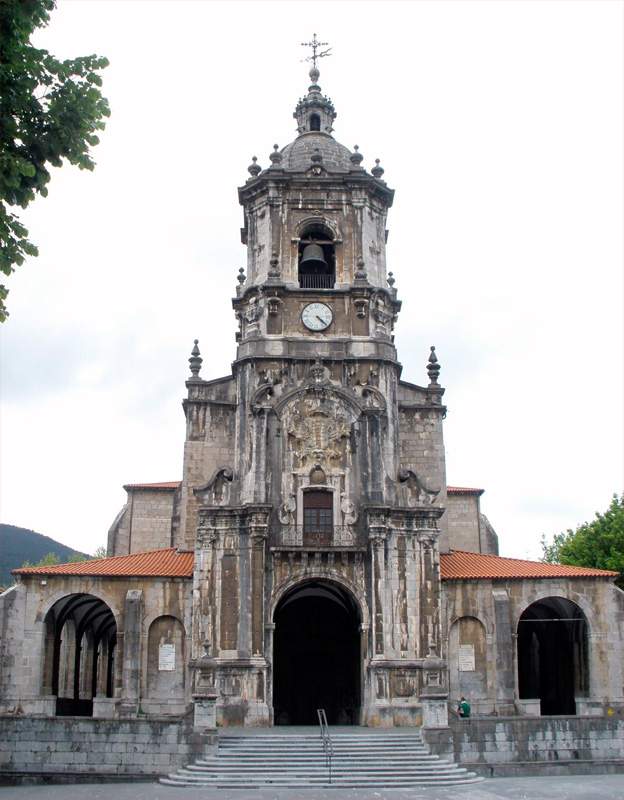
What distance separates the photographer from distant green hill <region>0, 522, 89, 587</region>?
15962 centimetres

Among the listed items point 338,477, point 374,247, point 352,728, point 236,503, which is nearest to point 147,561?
point 236,503

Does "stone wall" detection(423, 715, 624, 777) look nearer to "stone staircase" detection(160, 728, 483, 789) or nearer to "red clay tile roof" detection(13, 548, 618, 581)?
"stone staircase" detection(160, 728, 483, 789)

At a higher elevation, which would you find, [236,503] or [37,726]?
[236,503]

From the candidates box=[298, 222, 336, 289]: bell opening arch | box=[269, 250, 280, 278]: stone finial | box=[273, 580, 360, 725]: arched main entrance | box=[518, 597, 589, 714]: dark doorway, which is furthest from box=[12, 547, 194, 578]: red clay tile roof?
box=[518, 597, 589, 714]: dark doorway

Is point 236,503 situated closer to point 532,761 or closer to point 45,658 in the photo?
point 45,658

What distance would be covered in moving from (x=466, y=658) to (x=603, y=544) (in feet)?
48.0

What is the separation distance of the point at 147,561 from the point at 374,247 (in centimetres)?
1613

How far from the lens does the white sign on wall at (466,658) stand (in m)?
33.8

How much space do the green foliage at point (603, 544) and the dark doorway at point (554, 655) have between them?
6.32 metres

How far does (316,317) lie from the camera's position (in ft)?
123

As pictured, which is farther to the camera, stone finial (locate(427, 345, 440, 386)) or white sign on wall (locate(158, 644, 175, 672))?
stone finial (locate(427, 345, 440, 386))

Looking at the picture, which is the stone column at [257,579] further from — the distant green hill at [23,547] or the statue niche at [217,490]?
the distant green hill at [23,547]

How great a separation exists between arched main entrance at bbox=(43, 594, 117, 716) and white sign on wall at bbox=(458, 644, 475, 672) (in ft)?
45.3

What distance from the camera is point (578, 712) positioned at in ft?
107
